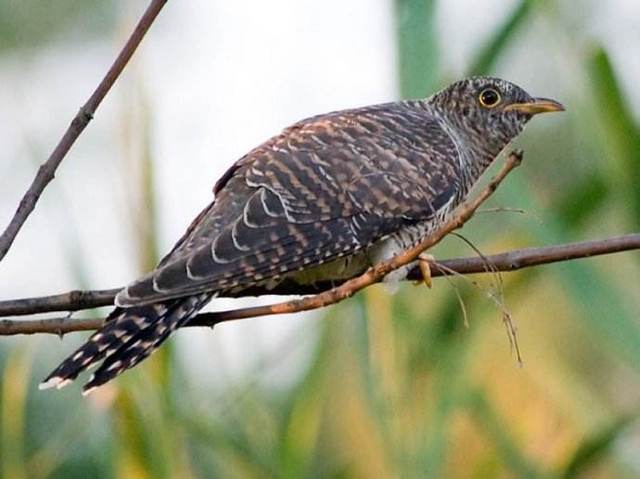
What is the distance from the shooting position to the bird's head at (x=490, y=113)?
3498mm

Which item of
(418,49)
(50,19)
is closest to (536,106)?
(418,49)

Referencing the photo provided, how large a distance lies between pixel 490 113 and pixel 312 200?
2.72 feet

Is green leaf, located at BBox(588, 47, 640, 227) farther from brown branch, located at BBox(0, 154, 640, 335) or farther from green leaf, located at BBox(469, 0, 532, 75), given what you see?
brown branch, located at BBox(0, 154, 640, 335)

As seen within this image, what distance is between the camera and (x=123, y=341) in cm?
236

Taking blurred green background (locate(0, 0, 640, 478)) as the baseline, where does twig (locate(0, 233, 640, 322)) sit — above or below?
above

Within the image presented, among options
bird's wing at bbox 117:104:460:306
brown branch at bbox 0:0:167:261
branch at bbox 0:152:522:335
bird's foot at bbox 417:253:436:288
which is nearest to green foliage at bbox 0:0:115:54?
bird's wing at bbox 117:104:460:306

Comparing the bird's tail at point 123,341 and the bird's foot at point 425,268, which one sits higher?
the bird's tail at point 123,341

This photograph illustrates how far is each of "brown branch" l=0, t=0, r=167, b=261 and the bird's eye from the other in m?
1.63

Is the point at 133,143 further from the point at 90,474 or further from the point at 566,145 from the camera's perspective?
the point at 566,145

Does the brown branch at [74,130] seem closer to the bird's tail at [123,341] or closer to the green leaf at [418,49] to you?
the bird's tail at [123,341]

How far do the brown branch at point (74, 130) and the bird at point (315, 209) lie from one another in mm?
286

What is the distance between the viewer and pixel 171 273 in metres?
2.48

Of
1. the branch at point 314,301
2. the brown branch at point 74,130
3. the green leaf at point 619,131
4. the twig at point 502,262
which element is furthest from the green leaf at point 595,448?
the brown branch at point 74,130

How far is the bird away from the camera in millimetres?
2410
